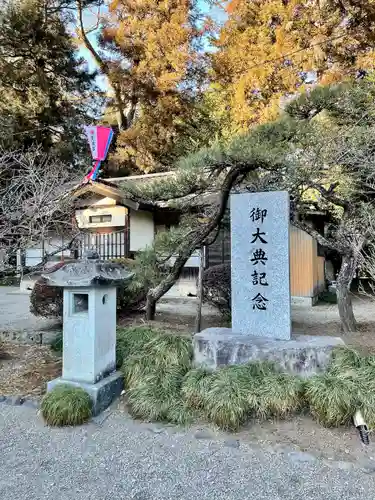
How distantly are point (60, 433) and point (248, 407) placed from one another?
1960 mm

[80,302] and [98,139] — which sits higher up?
[98,139]

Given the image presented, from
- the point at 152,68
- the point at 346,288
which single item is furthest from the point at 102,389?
the point at 152,68

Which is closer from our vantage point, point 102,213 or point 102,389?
point 102,389

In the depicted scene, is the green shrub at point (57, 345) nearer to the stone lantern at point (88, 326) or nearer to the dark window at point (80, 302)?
the stone lantern at point (88, 326)

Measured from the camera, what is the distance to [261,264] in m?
4.90

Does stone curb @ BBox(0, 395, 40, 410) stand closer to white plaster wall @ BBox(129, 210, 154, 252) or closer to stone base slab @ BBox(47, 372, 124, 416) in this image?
stone base slab @ BBox(47, 372, 124, 416)

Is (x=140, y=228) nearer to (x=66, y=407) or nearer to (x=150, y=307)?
(x=150, y=307)

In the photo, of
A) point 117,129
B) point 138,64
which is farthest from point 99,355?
point 117,129

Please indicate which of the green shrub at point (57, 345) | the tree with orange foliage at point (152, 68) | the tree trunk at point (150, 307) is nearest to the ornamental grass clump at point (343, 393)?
the tree trunk at point (150, 307)

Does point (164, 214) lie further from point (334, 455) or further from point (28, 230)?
point (334, 455)

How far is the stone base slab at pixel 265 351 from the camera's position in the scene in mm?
4305

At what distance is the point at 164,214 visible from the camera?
41.1 feet

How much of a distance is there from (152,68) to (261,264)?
47.0 ft

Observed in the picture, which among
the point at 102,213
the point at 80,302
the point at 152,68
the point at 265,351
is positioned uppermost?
the point at 152,68
